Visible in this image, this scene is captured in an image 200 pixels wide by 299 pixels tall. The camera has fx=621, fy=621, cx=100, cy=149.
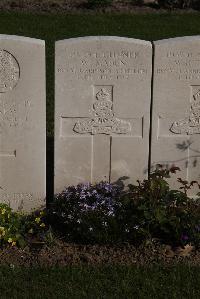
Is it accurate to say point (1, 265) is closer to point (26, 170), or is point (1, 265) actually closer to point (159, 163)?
point (26, 170)

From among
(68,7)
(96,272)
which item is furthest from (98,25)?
(96,272)

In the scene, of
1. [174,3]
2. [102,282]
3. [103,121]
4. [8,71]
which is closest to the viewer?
[102,282]

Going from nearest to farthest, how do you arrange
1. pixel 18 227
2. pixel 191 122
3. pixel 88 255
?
pixel 88 255 < pixel 18 227 < pixel 191 122

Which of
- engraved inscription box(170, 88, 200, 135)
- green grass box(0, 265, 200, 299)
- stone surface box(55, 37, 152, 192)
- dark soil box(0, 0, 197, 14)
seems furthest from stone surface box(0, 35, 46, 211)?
dark soil box(0, 0, 197, 14)

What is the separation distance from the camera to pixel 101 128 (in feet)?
20.1

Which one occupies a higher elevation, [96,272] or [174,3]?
[174,3]

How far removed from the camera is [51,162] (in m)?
7.26

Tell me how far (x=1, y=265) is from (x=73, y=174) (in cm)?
122

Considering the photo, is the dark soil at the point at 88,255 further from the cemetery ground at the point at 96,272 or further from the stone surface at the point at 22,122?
the stone surface at the point at 22,122

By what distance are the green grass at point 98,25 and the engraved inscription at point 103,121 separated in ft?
22.6

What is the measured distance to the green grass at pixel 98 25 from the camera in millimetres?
13695

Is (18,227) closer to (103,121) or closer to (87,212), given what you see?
(87,212)

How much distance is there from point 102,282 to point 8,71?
2133 mm

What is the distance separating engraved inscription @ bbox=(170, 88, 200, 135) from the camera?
6184 mm
